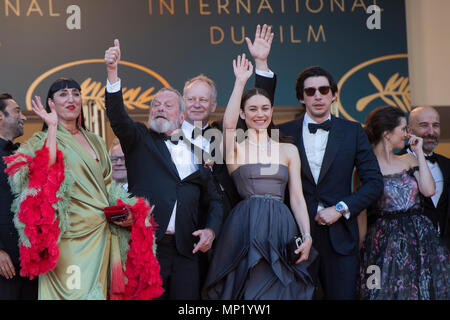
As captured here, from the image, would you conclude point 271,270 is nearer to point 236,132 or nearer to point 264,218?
point 264,218

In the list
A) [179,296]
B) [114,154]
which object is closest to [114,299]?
[179,296]

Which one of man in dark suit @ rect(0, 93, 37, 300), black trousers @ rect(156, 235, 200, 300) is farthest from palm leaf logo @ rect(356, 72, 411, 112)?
man in dark suit @ rect(0, 93, 37, 300)

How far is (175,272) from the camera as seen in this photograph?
4.45 m

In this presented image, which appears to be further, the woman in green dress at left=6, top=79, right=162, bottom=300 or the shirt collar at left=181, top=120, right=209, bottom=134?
the shirt collar at left=181, top=120, right=209, bottom=134

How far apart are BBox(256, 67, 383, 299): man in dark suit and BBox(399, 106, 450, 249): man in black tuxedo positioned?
82cm

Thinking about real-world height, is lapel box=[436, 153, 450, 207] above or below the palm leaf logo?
below

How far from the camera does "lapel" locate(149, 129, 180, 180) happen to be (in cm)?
455

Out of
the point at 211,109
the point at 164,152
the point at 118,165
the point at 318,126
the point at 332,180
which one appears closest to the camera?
the point at 164,152

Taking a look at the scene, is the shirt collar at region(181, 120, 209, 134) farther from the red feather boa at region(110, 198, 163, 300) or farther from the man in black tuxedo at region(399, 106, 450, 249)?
the man in black tuxedo at region(399, 106, 450, 249)

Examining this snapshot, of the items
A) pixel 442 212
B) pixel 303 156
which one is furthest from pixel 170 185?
pixel 442 212

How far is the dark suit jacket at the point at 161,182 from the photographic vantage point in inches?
175

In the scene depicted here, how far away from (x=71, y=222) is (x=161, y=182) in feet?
2.18

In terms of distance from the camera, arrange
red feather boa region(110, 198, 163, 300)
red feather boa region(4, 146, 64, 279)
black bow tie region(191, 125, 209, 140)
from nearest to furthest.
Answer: red feather boa region(4, 146, 64, 279) → red feather boa region(110, 198, 163, 300) → black bow tie region(191, 125, 209, 140)

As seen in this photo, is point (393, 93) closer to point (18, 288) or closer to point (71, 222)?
point (71, 222)
